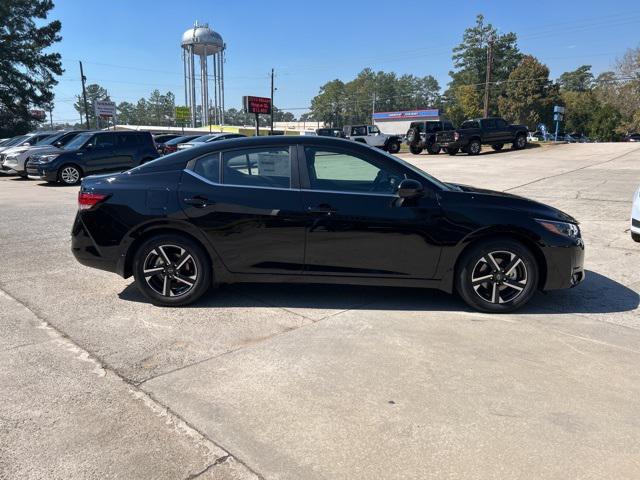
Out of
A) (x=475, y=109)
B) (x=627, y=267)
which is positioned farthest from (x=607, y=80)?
(x=627, y=267)

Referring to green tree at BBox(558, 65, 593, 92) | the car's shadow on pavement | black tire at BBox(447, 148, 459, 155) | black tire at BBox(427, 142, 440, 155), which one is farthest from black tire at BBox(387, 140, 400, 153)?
green tree at BBox(558, 65, 593, 92)

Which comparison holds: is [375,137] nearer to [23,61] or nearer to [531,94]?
[23,61]

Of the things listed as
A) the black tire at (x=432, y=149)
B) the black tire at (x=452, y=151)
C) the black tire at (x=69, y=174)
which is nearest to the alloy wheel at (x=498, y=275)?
the black tire at (x=69, y=174)

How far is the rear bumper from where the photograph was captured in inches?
180

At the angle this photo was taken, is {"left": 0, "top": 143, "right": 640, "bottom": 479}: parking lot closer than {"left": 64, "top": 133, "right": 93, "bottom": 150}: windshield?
Yes

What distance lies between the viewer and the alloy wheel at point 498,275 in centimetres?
459

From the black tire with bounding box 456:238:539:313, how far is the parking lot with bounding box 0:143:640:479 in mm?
162

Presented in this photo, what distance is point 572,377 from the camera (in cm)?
345

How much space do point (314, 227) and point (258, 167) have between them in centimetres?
81

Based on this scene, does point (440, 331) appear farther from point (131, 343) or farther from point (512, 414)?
point (131, 343)

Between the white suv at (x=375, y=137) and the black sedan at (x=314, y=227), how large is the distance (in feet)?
97.2

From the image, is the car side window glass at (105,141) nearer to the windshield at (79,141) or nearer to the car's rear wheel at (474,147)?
the windshield at (79,141)

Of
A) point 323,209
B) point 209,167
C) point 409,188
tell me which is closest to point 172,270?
point 209,167

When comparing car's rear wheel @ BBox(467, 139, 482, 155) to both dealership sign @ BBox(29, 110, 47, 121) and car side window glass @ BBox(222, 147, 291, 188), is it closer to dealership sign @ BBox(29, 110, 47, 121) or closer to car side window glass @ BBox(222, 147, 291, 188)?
car side window glass @ BBox(222, 147, 291, 188)
